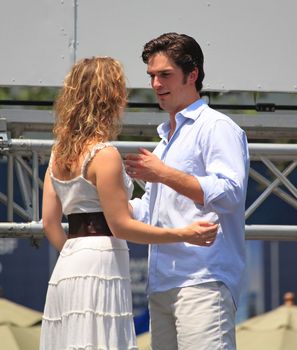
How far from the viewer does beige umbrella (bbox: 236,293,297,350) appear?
6.62m

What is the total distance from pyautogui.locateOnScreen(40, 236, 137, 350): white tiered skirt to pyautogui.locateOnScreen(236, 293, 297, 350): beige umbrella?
298 centimetres

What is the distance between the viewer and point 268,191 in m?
5.70

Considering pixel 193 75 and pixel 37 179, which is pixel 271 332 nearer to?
Answer: pixel 37 179

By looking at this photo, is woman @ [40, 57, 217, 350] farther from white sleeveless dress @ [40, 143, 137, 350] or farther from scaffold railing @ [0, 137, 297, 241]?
scaffold railing @ [0, 137, 297, 241]

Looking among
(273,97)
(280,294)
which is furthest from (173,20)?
(280,294)

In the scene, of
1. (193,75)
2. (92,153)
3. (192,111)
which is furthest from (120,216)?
(193,75)

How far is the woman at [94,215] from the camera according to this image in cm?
362

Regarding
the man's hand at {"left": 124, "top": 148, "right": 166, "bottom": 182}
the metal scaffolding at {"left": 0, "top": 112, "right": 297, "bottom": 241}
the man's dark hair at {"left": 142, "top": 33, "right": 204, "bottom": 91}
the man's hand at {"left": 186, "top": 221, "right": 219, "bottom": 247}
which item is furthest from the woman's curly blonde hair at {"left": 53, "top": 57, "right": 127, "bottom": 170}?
the metal scaffolding at {"left": 0, "top": 112, "right": 297, "bottom": 241}

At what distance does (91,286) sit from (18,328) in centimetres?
343

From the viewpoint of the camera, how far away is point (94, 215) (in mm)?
3693

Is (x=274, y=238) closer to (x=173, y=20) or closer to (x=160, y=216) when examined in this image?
(x=173, y=20)

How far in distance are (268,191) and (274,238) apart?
229mm

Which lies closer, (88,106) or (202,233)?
(202,233)

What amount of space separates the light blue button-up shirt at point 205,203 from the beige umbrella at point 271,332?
2.88m
